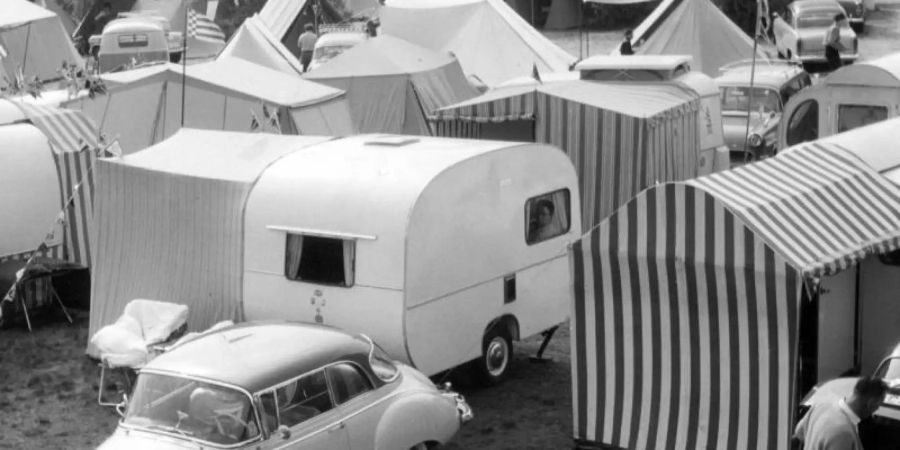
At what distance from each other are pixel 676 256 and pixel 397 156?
3.40 m

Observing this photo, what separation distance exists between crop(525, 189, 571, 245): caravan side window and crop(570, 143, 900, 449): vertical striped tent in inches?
97.0

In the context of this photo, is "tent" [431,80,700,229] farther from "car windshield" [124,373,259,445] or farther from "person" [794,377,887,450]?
"person" [794,377,887,450]

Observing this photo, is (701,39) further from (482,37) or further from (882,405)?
(882,405)

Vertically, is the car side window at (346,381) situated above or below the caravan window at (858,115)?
below

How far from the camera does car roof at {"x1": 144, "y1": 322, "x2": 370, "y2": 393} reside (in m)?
8.65

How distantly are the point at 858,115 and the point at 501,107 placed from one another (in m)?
4.47

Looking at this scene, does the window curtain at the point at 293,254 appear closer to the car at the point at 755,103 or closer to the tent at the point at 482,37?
the car at the point at 755,103

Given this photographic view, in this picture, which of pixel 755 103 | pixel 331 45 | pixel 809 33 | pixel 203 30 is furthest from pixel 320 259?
pixel 203 30

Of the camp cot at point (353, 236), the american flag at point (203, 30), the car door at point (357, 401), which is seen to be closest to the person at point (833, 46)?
the american flag at point (203, 30)

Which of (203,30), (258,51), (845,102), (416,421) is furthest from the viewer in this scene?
(203,30)

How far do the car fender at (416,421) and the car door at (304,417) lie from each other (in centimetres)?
35

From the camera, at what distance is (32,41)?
2741 cm

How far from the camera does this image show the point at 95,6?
38688mm

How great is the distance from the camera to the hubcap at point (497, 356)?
1169 centimetres
